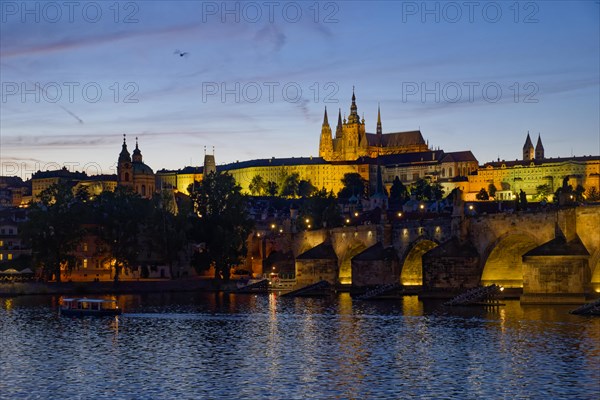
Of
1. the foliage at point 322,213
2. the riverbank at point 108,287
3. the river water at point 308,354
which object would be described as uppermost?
the foliage at point 322,213

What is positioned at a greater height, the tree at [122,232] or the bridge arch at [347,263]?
the tree at [122,232]

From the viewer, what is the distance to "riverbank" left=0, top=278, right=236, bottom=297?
11025 cm

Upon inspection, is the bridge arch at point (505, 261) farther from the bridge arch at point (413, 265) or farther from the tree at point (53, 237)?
the tree at point (53, 237)

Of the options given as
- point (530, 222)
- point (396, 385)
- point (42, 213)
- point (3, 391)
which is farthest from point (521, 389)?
point (42, 213)

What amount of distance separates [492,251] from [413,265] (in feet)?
59.6

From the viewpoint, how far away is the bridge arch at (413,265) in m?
96.6

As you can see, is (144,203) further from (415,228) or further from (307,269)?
(415,228)

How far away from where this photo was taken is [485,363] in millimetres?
48375

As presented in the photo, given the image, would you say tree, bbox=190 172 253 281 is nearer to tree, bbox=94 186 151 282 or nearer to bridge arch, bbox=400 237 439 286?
tree, bbox=94 186 151 282

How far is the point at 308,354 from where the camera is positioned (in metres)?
53.4

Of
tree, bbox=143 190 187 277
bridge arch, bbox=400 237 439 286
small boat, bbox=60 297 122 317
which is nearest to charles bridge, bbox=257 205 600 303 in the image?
bridge arch, bbox=400 237 439 286

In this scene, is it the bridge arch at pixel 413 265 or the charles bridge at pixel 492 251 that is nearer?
the charles bridge at pixel 492 251

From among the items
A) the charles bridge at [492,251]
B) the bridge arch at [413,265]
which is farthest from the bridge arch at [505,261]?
the bridge arch at [413,265]

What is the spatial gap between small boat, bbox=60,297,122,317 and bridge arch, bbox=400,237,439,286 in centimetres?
2853
